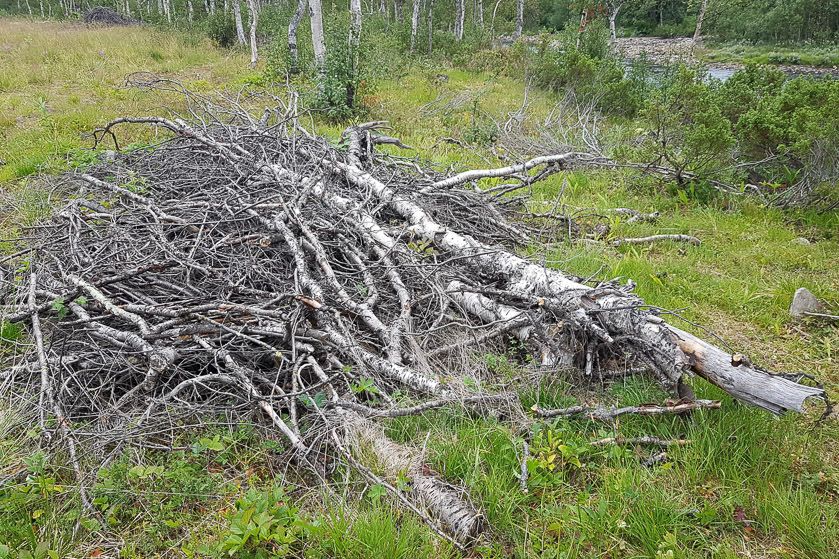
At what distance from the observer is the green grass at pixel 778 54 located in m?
26.3

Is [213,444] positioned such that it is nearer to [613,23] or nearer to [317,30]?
[317,30]

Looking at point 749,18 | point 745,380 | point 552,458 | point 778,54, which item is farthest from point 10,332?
point 749,18

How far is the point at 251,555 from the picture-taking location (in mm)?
2021

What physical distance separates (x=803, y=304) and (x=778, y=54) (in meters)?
32.8

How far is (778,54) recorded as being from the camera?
93.3 ft

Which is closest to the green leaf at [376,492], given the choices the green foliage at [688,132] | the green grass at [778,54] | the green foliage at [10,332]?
the green foliage at [10,332]

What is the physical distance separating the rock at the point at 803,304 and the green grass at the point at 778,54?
2661 cm

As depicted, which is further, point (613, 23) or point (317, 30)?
point (613, 23)

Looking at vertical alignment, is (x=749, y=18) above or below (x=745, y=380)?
above

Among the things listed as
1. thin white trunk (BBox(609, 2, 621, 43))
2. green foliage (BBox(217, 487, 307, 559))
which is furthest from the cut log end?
thin white trunk (BBox(609, 2, 621, 43))

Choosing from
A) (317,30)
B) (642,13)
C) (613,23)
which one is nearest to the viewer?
(317,30)

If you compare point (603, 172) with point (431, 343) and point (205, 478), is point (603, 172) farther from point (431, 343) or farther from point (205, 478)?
A: point (205, 478)

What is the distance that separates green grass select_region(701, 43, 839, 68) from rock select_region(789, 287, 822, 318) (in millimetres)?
26610

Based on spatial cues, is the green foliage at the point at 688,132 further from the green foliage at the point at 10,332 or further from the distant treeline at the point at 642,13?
the distant treeline at the point at 642,13
